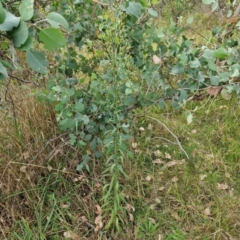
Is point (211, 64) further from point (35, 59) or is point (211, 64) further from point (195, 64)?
point (35, 59)

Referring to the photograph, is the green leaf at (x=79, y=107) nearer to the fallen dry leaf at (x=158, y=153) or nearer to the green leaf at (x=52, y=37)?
the fallen dry leaf at (x=158, y=153)

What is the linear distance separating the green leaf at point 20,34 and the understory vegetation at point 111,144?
858 millimetres

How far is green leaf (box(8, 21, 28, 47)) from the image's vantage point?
60 cm

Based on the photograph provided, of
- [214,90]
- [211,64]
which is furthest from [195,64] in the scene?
[214,90]

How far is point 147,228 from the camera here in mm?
1833

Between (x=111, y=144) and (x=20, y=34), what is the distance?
1093 millimetres

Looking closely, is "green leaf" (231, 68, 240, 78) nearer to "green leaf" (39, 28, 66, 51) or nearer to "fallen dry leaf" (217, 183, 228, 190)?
"fallen dry leaf" (217, 183, 228, 190)

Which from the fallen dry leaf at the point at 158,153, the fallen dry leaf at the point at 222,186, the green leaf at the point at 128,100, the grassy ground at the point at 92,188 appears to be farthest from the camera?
the fallen dry leaf at the point at 158,153

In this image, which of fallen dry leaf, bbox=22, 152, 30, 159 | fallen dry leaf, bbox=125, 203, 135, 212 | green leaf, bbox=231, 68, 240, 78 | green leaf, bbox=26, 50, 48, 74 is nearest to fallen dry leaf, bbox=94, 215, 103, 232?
fallen dry leaf, bbox=125, 203, 135, 212

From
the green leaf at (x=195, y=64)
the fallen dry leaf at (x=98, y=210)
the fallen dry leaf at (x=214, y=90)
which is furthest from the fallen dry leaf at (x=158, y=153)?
the green leaf at (x=195, y=64)

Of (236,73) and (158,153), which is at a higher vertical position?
(236,73)

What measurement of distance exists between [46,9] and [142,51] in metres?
0.51

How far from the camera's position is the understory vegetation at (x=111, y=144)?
5.30 ft

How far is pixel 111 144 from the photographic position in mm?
1663
